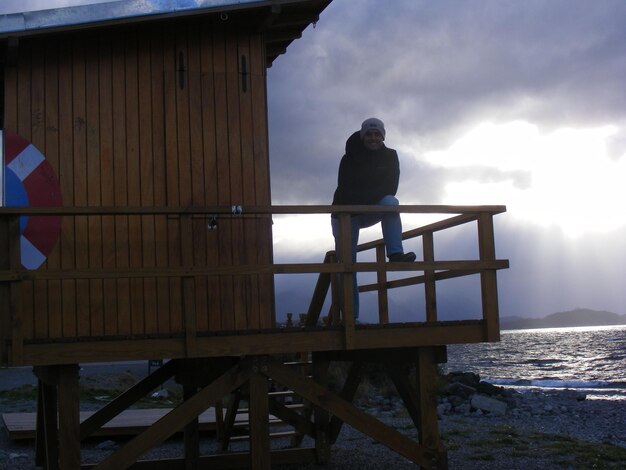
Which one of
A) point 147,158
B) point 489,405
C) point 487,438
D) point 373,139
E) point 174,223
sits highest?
point 373,139

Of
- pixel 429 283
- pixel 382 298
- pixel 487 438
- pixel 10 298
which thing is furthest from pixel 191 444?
pixel 487 438

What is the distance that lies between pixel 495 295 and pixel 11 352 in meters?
4.29

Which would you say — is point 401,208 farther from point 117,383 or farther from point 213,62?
point 117,383

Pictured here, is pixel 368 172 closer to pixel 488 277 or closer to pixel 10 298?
pixel 488 277

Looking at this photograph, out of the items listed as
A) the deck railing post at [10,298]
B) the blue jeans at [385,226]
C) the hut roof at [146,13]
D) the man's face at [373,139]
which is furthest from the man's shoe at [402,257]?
the deck railing post at [10,298]

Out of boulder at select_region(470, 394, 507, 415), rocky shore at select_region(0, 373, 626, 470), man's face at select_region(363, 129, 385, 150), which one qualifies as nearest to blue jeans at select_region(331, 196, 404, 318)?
man's face at select_region(363, 129, 385, 150)

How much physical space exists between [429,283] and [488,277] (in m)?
0.85

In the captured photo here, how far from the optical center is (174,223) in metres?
8.00

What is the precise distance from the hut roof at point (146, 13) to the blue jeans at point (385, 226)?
85.7 inches

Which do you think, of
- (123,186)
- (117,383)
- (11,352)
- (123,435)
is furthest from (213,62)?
(117,383)

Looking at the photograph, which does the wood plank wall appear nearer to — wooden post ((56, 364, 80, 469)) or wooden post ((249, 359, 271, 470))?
wooden post ((56, 364, 80, 469))

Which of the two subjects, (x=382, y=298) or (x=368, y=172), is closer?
(x=368, y=172)

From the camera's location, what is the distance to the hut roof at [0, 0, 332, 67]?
7.59m

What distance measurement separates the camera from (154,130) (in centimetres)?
812
